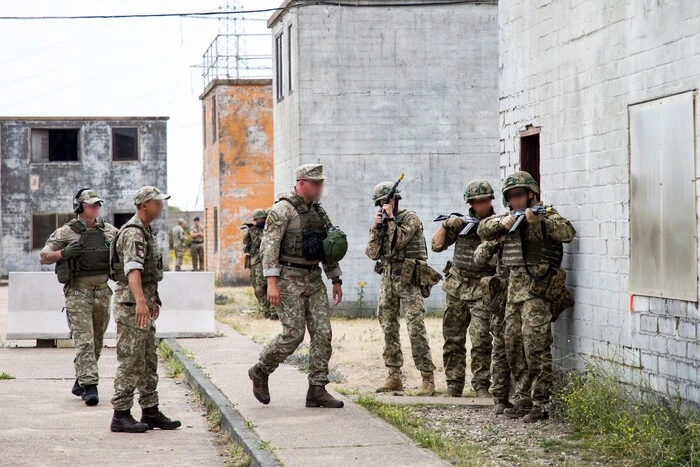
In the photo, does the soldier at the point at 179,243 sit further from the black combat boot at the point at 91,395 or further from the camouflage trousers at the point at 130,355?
the camouflage trousers at the point at 130,355

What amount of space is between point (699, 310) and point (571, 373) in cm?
187

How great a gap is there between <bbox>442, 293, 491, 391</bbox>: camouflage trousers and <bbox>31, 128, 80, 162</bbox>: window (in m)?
31.3

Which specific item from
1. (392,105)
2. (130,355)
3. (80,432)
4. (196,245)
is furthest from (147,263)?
(196,245)

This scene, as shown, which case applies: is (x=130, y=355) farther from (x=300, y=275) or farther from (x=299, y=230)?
(x=299, y=230)

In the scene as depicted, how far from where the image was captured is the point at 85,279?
37.3 feet

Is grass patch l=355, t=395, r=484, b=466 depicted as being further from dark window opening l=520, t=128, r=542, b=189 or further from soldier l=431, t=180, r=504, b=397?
dark window opening l=520, t=128, r=542, b=189

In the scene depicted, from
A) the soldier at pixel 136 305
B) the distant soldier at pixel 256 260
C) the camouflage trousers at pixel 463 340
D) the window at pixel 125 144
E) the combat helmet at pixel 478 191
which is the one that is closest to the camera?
the soldier at pixel 136 305

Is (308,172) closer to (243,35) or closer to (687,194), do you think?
(687,194)

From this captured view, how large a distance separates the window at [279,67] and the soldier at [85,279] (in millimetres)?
12126

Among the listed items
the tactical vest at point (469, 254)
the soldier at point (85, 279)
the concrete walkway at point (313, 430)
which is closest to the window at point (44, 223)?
the concrete walkway at point (313, 430)

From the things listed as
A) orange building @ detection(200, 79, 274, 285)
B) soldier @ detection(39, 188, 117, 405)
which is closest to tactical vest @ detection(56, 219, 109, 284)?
soldier @ detection(39, 188, 117, 405)

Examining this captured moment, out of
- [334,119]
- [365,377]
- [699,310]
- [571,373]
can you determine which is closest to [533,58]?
[571,373]

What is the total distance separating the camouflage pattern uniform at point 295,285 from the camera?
31.9 feet

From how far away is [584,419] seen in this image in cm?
859
